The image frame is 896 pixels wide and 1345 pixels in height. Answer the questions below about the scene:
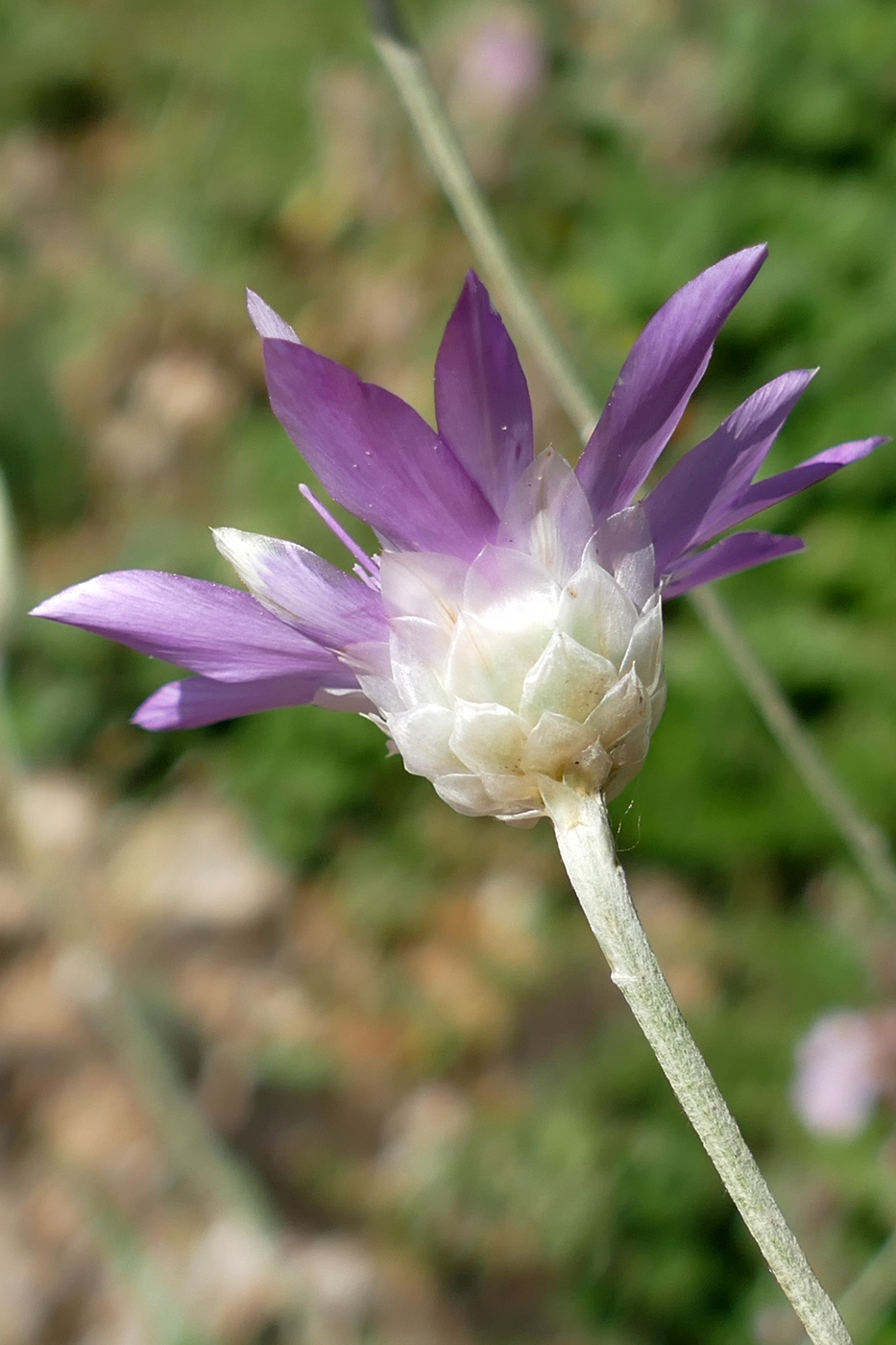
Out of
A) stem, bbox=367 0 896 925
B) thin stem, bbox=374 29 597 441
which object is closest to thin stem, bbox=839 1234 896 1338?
stem, bbox=367 0 896 925

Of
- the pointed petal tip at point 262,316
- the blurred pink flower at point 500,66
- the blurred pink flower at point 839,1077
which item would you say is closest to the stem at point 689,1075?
the pointed petal tip at point 262,316

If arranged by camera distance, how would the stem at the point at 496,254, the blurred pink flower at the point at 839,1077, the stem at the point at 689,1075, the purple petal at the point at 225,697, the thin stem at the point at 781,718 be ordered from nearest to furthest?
the stem at the point at 689,1075 < the purple petal at the point at 225,697 < the stem at the point at 496,254 < the thin stem at the point at 781,718 < the blurred pink flower at the point at 839,1077

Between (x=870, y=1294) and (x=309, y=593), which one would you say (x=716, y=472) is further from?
(x=870, y=1294)

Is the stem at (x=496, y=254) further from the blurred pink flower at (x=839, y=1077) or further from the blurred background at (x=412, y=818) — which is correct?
the blurred pink flower at (x=839, y=1077)

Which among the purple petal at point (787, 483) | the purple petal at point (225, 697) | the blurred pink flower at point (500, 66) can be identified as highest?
the purple petal at point (787, 483)

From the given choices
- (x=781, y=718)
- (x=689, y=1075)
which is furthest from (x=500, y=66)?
(x=689, y=1075)

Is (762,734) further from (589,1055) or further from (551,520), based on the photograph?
(551,520)

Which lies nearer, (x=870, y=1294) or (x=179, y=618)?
(x=179, y=618)
